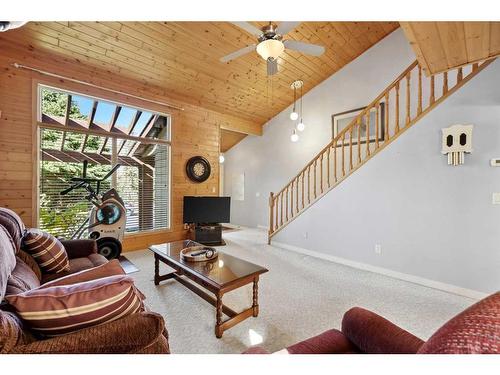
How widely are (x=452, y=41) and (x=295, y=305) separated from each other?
8.92 feet

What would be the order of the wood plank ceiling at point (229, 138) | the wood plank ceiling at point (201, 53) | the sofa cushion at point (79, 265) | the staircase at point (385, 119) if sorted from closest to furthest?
the sofa cushion at point (79, 265) < the staircase at point (385, 119) < the wood plank ceiling at point (201, 53) < the wood plank ceiling at point (229, 138)

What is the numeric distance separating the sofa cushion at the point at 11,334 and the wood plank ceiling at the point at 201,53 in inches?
140

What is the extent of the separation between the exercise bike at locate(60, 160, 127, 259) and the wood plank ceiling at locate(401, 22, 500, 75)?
13.0 ft

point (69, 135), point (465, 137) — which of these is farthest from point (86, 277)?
point (465, 137)

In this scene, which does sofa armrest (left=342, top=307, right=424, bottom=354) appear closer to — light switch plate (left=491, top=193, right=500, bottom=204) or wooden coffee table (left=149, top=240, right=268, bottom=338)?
wooden coffee table (left=149, top=240, right=268, bottom=338)

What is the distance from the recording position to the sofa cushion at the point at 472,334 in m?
0.53

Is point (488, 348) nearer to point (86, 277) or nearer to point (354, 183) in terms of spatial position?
point (86, 277)

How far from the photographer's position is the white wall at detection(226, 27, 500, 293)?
2502 mm

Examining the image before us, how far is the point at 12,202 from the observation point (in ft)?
10.1

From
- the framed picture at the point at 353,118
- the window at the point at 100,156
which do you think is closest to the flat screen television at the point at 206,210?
the window at the point at 100,156

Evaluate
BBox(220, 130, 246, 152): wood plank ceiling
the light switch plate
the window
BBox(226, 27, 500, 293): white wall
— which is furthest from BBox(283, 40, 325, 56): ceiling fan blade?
BBox(220, 130, 246, 152): wood plank ceiling

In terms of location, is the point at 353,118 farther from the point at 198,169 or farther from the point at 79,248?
the point at 79,248

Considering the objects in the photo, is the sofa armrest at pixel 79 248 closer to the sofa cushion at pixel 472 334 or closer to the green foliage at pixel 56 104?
the green foliage at pixel 56 104
